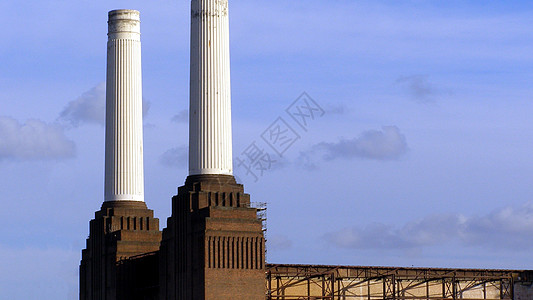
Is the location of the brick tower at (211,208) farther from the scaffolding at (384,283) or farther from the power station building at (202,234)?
the scaffolding at (384,283)

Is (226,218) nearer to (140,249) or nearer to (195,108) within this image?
(195,108)

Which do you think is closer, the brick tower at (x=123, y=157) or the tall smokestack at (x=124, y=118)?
the brick tower at (x=123, y=157)

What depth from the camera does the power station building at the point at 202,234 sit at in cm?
9400

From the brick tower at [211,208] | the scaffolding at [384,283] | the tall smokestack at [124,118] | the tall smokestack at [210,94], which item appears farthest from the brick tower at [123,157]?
the tall smokestack at [210,94]

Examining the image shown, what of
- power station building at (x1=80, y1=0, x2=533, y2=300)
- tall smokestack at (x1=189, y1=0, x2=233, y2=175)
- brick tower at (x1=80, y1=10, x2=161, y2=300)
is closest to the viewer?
power station building at (x1=80, y1=0, x2=533, y2=300)

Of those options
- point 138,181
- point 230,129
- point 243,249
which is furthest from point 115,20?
point 243,249

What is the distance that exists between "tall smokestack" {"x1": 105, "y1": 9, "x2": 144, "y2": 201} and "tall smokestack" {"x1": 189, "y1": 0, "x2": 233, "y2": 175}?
15265 millimetres

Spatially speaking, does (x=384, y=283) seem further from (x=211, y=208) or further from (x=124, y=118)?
(x=124, y=118)

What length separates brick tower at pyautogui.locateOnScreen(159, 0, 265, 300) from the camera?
93375 millimetres

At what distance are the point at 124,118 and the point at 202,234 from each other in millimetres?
22147

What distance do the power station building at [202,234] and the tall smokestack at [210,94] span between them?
3.0 inches

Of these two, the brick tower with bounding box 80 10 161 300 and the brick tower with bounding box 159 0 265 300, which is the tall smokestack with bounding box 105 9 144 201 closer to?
the brick tower with bounding box 80 10 161 300

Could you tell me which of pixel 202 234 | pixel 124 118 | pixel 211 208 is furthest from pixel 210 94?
pixel 124 118

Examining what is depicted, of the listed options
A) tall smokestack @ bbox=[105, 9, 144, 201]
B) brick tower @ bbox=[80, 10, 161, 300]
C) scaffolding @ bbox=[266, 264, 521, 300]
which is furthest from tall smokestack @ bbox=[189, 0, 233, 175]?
tall smokestack @ bbox=[105, 9, 144, 201]
